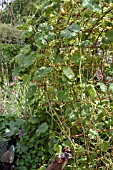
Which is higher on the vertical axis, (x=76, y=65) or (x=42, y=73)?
(x=76, y=65)

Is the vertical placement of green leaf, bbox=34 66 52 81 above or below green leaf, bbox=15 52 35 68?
below

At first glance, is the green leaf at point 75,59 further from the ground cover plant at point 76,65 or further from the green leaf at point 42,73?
the green leaf at point 42,73

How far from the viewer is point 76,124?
195 cm

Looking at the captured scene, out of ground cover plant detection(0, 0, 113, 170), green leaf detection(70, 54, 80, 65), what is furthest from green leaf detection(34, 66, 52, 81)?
green leaf detection(70, 54, 80, 65)

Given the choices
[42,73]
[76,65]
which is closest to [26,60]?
[42,73]

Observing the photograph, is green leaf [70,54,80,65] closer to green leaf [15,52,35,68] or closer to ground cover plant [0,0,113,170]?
ground cover plant [0,0,113,170]

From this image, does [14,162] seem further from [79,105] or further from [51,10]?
[51,10]

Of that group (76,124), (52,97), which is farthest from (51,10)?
(76,124)

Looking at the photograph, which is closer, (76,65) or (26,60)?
(26,60)

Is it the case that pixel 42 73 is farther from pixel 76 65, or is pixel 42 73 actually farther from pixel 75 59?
pixel 76 65

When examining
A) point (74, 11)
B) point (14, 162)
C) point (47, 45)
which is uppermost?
point (74, 11)

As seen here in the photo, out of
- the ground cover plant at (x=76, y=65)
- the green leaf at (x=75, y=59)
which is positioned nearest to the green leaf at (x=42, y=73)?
the ground cover plant at (x=76, y=65)

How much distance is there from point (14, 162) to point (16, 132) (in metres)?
0.20

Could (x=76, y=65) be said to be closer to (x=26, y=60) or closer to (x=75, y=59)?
(x=75, y=59)
